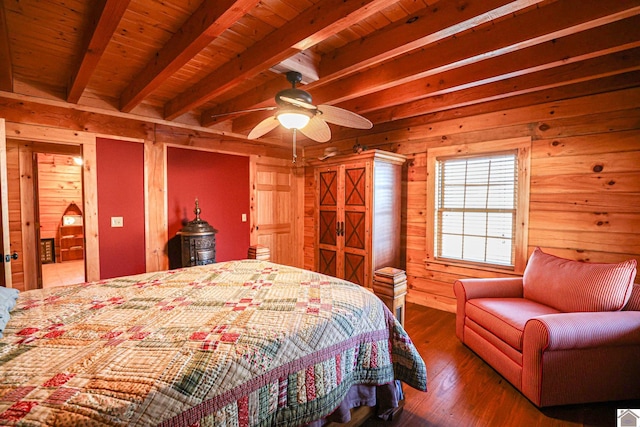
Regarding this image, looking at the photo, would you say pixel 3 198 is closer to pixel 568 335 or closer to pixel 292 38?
pixel 292 38

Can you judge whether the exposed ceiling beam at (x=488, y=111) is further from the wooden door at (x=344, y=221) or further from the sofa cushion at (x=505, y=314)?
the sofa cushion at (x=505, y=314)

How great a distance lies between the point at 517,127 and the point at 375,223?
1833mm

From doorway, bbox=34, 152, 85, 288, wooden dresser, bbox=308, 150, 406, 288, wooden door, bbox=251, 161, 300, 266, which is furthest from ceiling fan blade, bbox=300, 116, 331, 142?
doorway, bbox=34, 152, 85, 288

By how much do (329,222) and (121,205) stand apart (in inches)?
103

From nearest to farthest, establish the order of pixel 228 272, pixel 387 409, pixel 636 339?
1. pixel 387 409
2. pixel 636 339
3. pixel 228 272

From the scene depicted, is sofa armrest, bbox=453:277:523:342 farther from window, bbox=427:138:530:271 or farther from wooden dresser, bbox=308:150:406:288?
wooden dresser, bbox=308:150:406:288

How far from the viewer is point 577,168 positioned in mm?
2756

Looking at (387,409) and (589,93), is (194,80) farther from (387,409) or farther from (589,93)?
→ (589,93)

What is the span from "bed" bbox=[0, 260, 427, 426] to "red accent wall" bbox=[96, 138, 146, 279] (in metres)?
1.76

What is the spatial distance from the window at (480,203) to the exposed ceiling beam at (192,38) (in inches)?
111

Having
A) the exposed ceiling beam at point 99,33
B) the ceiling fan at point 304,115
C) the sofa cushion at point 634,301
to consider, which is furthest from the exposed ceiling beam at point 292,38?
the sofa cushion at point 634,301

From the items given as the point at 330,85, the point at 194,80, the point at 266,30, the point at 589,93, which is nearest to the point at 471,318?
the point at 589,93

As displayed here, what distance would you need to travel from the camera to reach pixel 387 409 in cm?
177

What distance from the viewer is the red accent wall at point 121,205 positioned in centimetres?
332
